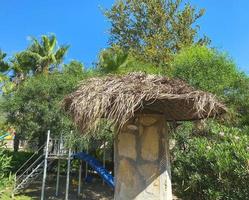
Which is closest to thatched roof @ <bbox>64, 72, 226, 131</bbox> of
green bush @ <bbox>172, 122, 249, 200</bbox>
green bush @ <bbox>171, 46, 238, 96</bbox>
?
green bush @ <bbox>172, 122, 249, 200</bbox>

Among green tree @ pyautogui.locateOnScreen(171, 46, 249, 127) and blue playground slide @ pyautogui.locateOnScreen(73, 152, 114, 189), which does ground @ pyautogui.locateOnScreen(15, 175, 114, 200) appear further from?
green tree @ pyautogui.locateOnScreen(171, 46, 249, 127)

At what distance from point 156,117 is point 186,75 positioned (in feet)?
21.1

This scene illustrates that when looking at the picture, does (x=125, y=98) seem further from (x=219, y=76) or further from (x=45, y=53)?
(x=45, y=53)

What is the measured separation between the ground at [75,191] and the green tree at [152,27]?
24.3ft

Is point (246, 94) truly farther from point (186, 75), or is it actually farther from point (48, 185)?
point (48, 185)

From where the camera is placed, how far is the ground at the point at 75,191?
47.5 feet

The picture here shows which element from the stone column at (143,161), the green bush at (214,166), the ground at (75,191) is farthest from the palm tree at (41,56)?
the stone column at (143,161)

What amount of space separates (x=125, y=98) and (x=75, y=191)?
41.4ft

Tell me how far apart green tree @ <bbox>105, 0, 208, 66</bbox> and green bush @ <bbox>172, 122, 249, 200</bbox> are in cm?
1117

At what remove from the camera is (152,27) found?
20641 mm

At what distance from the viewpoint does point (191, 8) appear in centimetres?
2097

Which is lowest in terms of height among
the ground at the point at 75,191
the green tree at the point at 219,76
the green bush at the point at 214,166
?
the ground at the point at 75,191

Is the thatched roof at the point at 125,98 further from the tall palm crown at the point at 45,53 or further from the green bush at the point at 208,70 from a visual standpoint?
the tall palm crown at the point at 45,53

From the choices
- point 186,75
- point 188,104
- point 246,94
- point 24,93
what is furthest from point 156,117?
point 24,93
